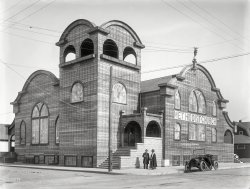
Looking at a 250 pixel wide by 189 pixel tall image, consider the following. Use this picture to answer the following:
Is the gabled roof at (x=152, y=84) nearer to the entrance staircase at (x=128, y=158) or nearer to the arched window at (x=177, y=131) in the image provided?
the arched window at (x=177, y=131)

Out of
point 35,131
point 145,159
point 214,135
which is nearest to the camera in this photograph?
point 145,159

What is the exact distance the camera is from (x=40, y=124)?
3828cm

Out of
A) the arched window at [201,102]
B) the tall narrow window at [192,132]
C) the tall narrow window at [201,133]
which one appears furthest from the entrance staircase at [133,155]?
the arched window at [201,102]

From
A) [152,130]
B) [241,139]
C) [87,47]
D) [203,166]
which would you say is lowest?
[203,166]

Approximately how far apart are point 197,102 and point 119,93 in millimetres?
9511

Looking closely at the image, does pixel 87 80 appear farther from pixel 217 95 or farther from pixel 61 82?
pixel 217 95

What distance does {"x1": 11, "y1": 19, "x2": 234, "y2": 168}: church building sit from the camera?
101ft

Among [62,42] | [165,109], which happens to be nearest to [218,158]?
[165,109]

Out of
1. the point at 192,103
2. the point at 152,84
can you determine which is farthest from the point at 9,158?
the point at 192,103

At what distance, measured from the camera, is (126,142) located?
108 ft

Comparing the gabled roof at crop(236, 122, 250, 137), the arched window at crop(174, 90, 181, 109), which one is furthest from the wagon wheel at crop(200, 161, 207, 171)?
the gabled roof at crop(236, 122, 250, 137)

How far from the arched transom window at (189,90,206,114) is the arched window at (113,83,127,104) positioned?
7.53m

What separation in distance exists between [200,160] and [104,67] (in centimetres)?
1131

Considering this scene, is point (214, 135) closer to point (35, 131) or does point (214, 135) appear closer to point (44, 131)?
point (44, 131)
